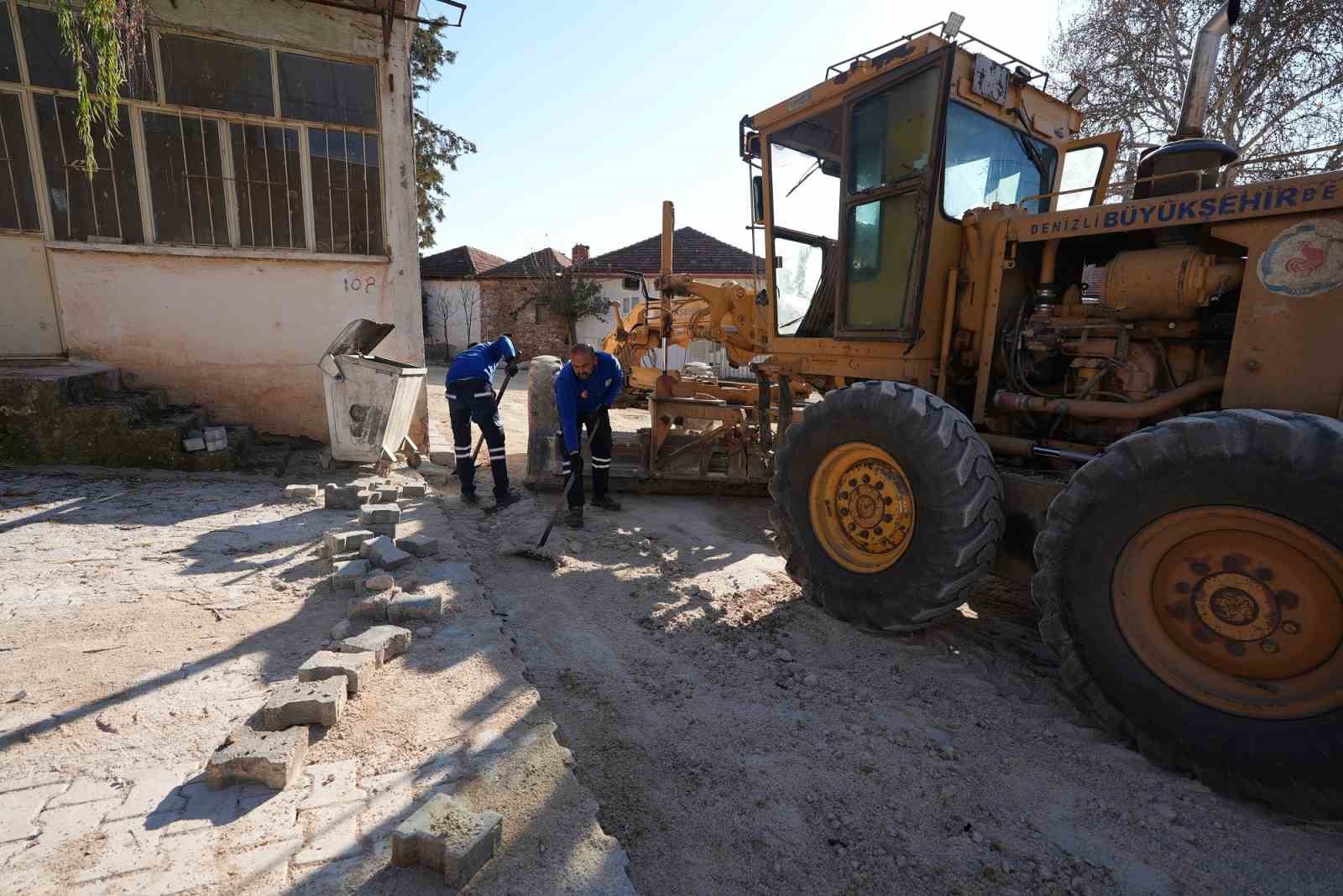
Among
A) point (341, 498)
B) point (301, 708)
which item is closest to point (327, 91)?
point (341, 498)

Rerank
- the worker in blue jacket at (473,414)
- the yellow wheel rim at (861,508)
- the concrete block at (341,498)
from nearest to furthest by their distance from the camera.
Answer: the yellow wheel rim at (861,508) → the concrete block at (341,498) → the worker in blue jacket at (473,414)

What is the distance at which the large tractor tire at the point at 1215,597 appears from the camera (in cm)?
219

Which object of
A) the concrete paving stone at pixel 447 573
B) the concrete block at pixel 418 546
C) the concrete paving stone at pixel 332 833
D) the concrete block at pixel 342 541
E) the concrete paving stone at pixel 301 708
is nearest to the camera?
the concrete paving stone at pixel 332 833

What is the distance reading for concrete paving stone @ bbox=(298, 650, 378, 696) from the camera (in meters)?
2.84

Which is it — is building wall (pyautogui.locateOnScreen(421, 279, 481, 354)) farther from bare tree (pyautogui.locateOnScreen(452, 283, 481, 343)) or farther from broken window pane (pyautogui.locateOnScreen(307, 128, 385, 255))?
broken window pane (pyautogui.locateOnScreen(307, 128, 385, 255))

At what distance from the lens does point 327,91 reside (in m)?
7.61

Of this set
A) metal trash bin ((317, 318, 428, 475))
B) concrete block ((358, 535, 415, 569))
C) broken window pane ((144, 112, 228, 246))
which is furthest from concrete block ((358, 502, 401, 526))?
broken window pane ((144, 112, 228, 246))

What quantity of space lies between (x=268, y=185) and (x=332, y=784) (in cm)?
743

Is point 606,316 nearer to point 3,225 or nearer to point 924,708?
point 3,225

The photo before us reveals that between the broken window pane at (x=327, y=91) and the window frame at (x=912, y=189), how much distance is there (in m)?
6.07

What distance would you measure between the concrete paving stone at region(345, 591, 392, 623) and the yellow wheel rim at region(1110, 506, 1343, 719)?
339 centimetres

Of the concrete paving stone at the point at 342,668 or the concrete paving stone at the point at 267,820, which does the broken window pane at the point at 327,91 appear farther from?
the concrete paving stone at the point at 267,820

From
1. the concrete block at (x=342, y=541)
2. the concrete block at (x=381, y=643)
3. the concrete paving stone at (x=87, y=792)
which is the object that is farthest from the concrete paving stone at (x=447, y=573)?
the concrete paving stone at (x=87, y=792)

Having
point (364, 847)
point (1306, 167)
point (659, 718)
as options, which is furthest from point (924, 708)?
point (1306, 167)
